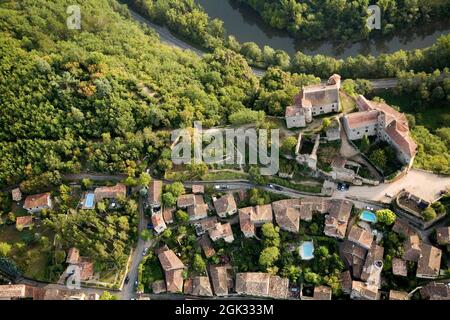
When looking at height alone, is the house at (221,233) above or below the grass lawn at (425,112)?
below

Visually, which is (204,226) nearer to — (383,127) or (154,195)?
(154,195)

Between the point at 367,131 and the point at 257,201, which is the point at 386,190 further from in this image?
the point at 257,201

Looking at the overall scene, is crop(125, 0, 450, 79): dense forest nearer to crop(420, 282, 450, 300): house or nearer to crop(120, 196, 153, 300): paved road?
crop(120, 196, 153, 300): paved road

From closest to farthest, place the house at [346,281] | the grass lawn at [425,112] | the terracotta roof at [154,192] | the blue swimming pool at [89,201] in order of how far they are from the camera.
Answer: the house at [346,281]
the terracotta roof at [154,192]
the blue swimming pool at [89,201]
the grass lawn at [425,112]

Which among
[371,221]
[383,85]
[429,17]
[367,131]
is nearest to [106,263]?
[371,221]

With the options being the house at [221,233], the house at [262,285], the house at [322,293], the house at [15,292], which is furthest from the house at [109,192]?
the house at [322,293]

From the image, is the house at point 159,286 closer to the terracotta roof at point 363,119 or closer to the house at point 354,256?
the house at point 354,256
